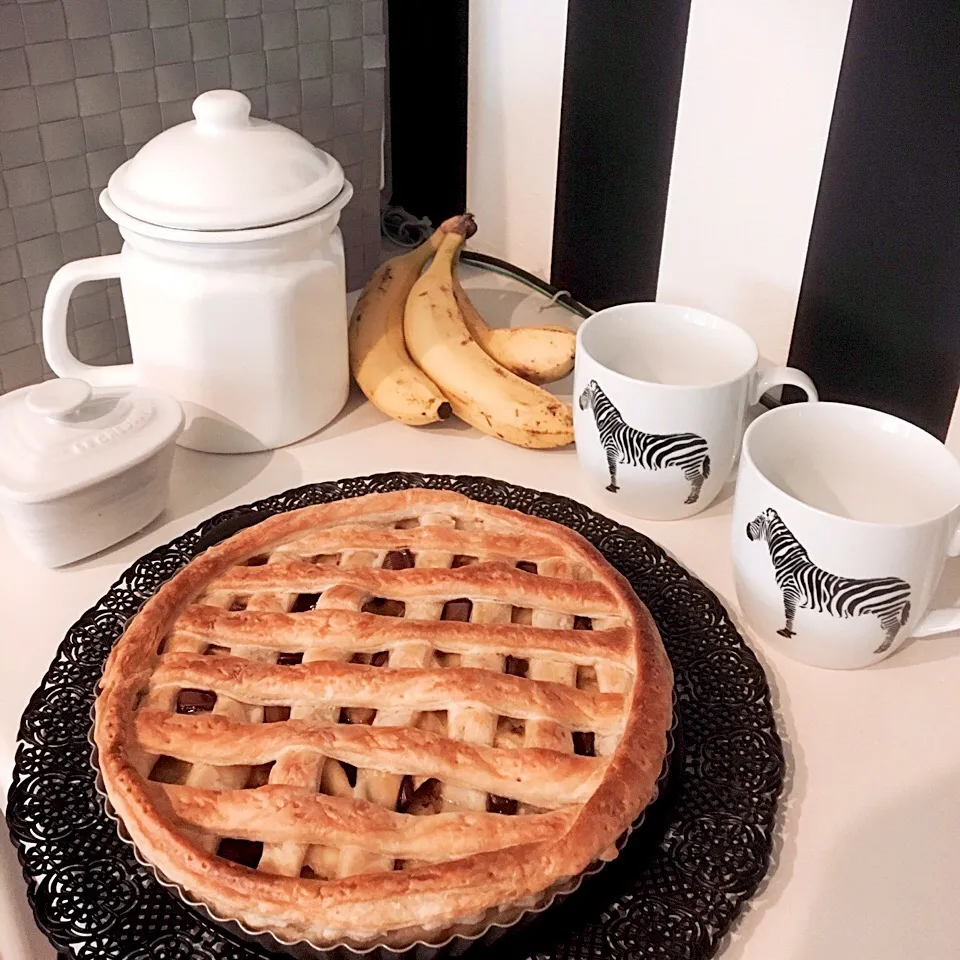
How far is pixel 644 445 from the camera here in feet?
2.41

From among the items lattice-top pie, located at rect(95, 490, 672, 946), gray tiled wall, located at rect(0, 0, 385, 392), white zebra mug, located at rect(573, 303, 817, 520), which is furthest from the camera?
gray tiled wall, located at rect(0, 0, 385, 392)

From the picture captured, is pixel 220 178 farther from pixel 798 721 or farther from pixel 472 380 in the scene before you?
pixel 798 721

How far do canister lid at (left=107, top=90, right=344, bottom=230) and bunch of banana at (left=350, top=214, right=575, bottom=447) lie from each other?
175mm

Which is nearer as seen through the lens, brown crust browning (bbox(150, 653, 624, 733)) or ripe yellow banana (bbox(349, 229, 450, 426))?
brown crust browning (bbox(150, 653, 624, 733))

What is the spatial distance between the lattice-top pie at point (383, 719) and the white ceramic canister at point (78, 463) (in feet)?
0.32

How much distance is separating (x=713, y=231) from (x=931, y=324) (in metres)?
0.23

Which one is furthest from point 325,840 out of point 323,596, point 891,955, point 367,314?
point 367,314

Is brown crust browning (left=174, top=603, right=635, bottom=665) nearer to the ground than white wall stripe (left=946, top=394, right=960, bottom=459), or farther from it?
nearer to the ground

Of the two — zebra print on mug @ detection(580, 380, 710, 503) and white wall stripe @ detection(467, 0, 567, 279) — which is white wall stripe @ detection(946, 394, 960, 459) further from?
white wall stripe @ detection(467, 0, 567, 279)

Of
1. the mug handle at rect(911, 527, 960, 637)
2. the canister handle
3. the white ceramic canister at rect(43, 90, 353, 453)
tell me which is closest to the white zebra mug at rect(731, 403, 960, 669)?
the mug handle at rect(911, 527, 960, 637)

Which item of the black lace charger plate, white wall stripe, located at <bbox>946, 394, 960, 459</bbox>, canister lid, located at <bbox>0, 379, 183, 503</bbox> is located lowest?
the black lace charger plate

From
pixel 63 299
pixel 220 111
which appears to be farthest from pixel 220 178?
pixel 63 299

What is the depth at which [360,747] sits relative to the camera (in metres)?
0.54

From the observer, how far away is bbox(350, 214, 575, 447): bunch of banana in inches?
33.3
